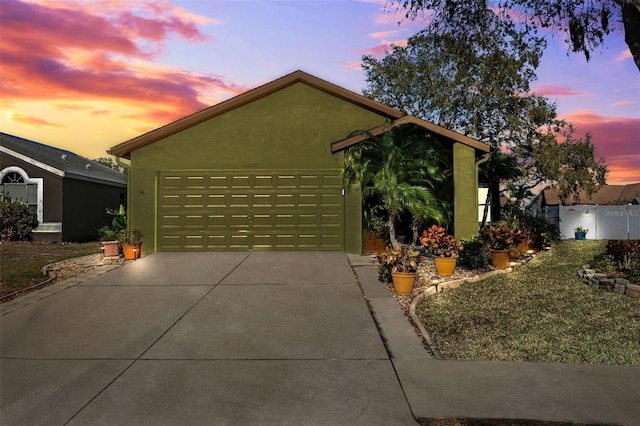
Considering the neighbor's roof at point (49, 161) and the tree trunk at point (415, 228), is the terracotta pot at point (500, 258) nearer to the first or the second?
the tree trunk at point (415, 228)

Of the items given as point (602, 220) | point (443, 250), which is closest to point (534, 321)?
point (443, 250)

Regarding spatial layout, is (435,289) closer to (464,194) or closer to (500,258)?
(500,258)

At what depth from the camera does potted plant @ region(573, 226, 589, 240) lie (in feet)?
71.7

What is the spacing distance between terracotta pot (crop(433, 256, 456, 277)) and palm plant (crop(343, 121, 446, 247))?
5.35 feet

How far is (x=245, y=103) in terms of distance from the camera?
1295 cm

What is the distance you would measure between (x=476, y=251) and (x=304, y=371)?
23.2ft

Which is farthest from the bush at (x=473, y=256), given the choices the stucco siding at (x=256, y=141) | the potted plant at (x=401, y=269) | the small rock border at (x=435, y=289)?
the stucco siding at (x=256, y=141)

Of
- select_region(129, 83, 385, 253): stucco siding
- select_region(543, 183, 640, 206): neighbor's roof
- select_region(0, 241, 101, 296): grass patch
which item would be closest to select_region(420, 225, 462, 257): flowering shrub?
select_region(129, 83, 385, 253): stucco siding

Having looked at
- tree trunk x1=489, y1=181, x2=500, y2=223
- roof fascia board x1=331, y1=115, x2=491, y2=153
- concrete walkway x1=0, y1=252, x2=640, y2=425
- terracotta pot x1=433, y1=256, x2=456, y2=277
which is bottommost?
concrete walkway x1=0, y1=252, x2=640, y2=425

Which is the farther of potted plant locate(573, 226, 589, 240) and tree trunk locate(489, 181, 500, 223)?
potted plant locate(573, 226, 589, 240)

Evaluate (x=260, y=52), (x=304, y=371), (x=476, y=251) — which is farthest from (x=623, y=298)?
(x=260, y=52)

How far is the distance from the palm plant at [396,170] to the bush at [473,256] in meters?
0.98

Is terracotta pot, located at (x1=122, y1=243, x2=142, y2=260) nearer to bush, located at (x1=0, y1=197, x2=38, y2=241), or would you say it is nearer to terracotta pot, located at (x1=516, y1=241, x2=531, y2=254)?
bush, located at (x1=0, y1=197, x2=38, y2=241)

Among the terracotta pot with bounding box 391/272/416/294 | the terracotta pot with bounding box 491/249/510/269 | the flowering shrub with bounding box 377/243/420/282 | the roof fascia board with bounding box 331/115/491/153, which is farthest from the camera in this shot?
the roof fascia board with bounding box 331/115/491/153
